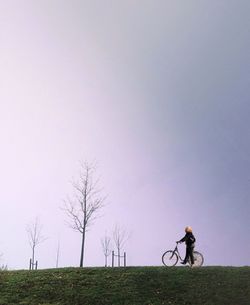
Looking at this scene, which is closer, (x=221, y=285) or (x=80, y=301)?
(x=80, y=301)

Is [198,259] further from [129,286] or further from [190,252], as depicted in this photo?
Result: [129,286]

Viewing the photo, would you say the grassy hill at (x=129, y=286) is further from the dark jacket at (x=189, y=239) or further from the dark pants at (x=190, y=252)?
the dark jacket at (x=189, y=239)

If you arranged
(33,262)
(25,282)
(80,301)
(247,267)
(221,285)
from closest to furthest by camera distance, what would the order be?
(80,301) < (221,285) < (25,282) < (247,267) < (33,262)

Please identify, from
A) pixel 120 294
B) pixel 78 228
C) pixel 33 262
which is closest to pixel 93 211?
pixel 78 228

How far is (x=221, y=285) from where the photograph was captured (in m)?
22.6

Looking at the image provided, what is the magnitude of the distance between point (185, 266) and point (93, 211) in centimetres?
1121

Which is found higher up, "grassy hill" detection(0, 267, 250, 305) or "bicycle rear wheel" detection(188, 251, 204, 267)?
"bicycle rear wheel" detection(188, 251, 204, 267)

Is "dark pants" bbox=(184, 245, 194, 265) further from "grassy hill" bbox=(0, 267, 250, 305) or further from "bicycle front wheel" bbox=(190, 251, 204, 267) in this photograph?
"grassy hill" bbox=(0, 267, 250, 305)

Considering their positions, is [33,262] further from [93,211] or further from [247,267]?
[247,267]

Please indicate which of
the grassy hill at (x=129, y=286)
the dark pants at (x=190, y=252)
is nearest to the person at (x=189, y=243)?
the dark pants at (x=190, y=252)

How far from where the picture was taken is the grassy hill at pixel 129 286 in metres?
21.2

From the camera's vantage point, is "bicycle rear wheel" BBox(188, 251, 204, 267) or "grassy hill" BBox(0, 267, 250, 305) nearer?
"grassy hill" BBox(0, 267, 250, 305)

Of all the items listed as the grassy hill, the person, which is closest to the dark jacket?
the person

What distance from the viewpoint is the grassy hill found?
21.2m
